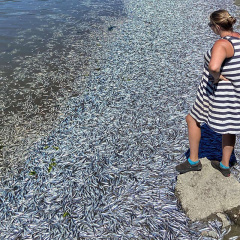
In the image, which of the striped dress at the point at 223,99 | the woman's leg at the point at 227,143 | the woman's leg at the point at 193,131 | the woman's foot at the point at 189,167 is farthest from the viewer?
the woman's foot at the point at 189,167

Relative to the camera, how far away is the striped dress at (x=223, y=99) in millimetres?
3625

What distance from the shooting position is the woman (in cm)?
345

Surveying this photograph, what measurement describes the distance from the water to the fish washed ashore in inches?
28.9

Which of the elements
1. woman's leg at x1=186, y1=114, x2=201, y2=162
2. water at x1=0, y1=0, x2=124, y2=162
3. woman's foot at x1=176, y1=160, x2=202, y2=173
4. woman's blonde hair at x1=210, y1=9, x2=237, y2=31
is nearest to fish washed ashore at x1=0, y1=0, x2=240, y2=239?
woman's foot at x1=176, y1=160, x2=202, y2=173

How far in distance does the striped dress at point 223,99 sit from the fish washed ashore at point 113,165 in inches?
61.2

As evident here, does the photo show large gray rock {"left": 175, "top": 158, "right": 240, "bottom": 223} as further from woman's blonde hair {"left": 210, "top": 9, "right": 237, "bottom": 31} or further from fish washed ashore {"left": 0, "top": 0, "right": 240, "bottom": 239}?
woman's blonde hair {"left": 210, "top": 9, "right": 237, "bottom": 31}

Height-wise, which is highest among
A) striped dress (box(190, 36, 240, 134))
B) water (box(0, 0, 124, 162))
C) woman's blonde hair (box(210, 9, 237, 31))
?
woman's blonde hair (box(210, 9, 237, 31))

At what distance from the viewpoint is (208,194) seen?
4.31 metres

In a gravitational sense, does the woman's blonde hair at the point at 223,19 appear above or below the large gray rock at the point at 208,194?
above

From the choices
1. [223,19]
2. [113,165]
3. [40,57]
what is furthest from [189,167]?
[40,57]

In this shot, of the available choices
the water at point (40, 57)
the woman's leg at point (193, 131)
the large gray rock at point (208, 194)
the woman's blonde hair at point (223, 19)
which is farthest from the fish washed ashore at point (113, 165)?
the woman's blonde hair at point (223, 19)

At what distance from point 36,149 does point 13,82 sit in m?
4.54

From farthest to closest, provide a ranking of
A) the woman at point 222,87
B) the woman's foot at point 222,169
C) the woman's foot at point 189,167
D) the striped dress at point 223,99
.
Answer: the woman's foot at point 189,167 < the woman's foot at point 222,169 < the striped dress at point 223,99 < the woman at point 222,87

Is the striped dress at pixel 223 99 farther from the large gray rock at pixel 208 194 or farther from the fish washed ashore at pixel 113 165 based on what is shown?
the fish washed ashore at pixel 113 165
